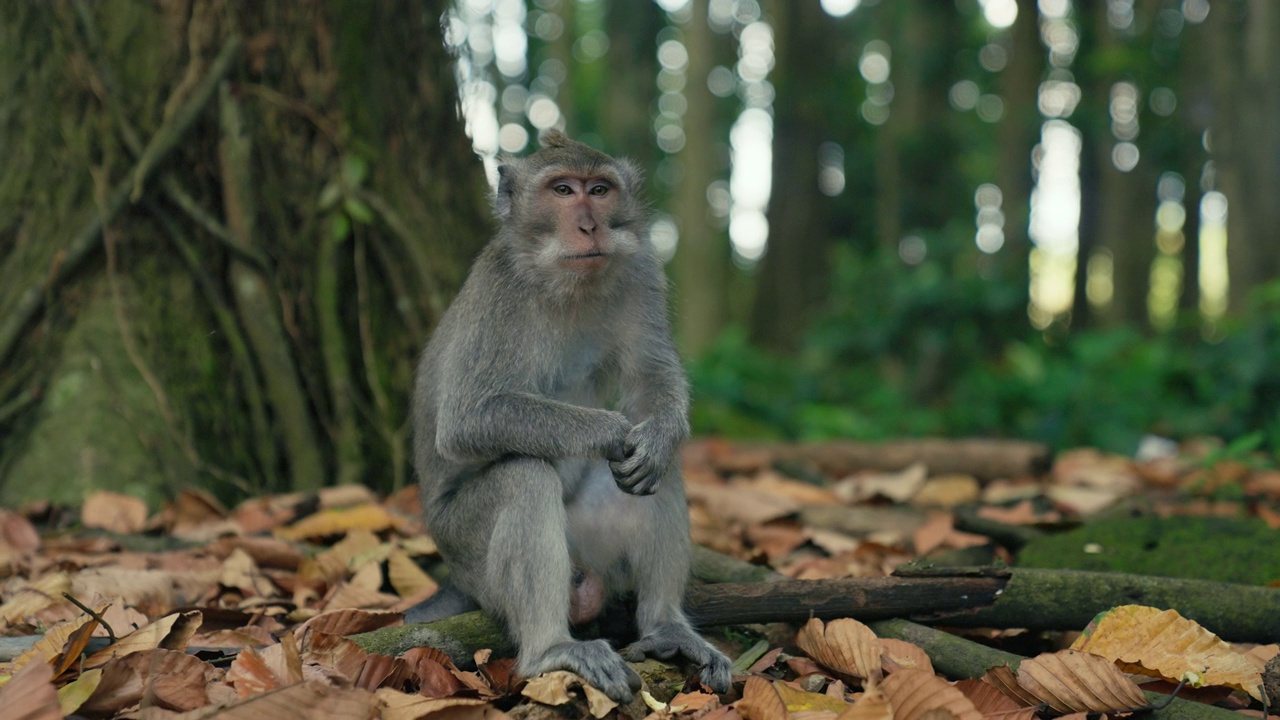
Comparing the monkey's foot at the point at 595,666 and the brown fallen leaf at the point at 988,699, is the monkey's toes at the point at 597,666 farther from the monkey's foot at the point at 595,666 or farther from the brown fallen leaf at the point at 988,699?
the brown fallen leaf at the point at 988,699

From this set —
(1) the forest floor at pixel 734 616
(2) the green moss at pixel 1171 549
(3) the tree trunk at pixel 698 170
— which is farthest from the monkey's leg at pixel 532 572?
(3) the tree trunk at pixel 698 170

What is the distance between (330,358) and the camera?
632 centimetres

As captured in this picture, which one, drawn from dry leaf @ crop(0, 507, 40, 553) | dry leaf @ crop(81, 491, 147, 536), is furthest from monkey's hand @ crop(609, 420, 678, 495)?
dry leaf @ crop(0, 507, 40, 553)

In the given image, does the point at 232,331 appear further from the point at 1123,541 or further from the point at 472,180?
the point at 1123,541

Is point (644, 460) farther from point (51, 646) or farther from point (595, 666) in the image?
point (51, 646)

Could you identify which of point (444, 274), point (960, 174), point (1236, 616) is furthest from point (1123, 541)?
point (960, 174)

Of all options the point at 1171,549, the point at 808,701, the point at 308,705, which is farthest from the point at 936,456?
the point at 308,705

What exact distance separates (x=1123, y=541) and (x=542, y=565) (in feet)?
8.88

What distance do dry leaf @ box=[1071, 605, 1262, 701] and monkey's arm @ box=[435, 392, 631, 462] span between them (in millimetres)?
1686

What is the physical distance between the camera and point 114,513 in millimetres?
5320

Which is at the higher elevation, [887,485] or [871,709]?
[871,709]

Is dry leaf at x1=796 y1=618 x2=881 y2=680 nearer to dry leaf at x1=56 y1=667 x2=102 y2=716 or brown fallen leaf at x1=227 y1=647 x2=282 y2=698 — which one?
brown fallen leaf at x1=227 y1=647 x2=282 y2=698

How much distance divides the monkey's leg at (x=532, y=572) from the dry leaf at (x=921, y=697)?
782mm

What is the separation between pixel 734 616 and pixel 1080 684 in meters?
1.16
